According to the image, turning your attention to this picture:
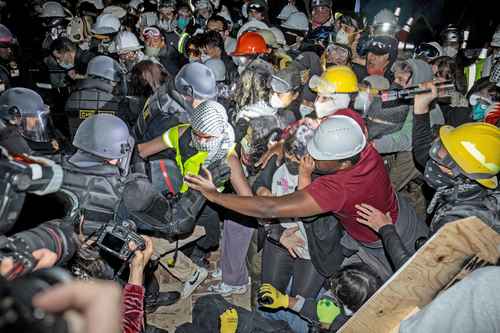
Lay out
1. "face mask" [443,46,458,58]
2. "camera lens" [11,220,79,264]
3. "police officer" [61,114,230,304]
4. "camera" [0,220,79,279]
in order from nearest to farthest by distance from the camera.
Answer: "camera" [0,220,79,279] < "camera lens" [11,220,79,264] < "police officer" [61,114,230,304] < "face mask" [443,46,458,58]

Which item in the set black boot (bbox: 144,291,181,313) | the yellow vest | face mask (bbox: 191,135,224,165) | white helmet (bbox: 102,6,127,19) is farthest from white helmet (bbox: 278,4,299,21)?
black boot (bbox: 144,291,181,313)

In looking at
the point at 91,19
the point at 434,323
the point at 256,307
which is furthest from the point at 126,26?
the point at 434,323

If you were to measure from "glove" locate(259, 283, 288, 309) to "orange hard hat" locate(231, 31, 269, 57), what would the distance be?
138 inches

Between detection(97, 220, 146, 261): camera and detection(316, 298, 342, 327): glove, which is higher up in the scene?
detection(97, 220, 146, 261): camera

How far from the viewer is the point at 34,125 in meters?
3.85

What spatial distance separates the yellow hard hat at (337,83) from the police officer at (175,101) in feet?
3.66

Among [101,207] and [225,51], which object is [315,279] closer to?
[101,207]

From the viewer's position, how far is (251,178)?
4.06m

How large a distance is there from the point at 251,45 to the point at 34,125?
10.3 ft

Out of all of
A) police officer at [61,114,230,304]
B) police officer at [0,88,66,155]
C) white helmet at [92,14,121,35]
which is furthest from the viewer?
white helmet at [92,14,121,35]

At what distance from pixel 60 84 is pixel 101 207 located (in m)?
4.88

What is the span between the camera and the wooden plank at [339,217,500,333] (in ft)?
6.48

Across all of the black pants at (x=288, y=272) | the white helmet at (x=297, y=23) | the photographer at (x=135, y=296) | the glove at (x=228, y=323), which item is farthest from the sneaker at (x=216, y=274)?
the white helmet at (x=297, y=23)

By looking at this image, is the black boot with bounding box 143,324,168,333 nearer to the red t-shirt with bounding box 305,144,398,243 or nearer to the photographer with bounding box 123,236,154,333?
the photographer with bounding box 123,236,154,333
